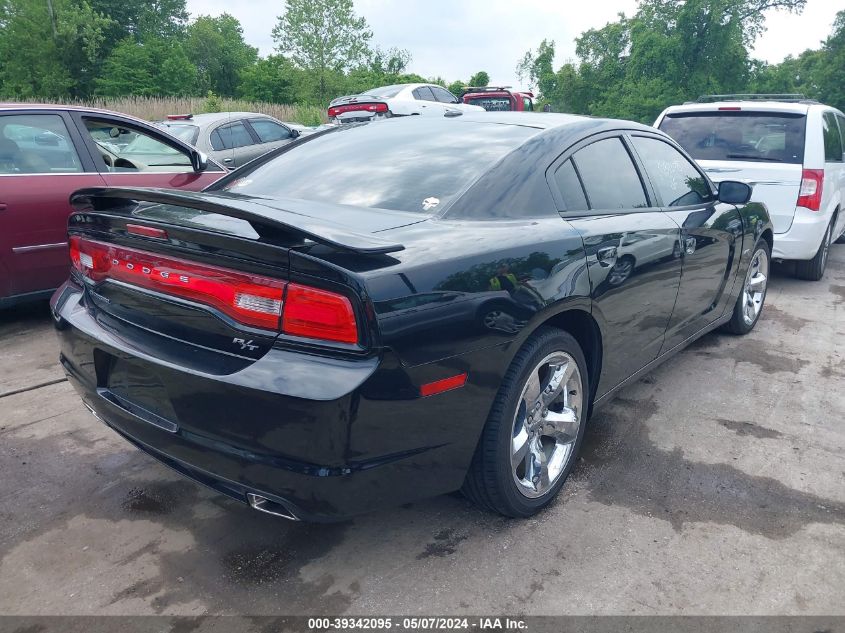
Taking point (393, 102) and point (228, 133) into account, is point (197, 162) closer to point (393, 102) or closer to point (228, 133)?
point (228, 133)

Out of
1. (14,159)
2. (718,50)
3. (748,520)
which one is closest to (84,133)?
(14,159)

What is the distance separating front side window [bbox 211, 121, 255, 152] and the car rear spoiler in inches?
297

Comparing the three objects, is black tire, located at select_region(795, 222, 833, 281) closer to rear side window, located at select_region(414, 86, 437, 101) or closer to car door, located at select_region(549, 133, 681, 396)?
car door, located at select_region(549, 133, 681, 396)

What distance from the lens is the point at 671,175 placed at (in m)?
3.67

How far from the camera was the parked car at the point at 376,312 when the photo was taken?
1.84 meters

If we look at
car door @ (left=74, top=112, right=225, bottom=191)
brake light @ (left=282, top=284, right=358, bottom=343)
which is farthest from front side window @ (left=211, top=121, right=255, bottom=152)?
brake light @ (left=282, top=284, right=358, bottom=343)

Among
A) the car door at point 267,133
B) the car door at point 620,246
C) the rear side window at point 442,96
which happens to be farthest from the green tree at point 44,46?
the car door at point 620,246

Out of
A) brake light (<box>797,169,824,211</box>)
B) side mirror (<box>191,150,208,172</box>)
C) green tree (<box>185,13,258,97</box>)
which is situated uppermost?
green tree (<box>185,13,258,97</box>)

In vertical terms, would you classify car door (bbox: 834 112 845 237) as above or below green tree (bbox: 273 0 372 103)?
below

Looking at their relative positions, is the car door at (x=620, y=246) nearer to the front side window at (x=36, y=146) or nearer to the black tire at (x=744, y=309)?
the black tire at (x=744, y=309)

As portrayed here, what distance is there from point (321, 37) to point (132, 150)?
2990 cm

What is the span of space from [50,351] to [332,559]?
300cm

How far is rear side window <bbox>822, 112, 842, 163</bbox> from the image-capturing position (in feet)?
20.4

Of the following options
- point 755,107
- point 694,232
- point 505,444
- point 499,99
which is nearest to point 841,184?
point 755,107
